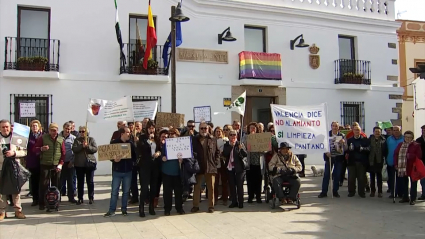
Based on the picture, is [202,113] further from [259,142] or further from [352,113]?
[352,113]

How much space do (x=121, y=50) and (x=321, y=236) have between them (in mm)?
9336

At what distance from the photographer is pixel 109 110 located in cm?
837

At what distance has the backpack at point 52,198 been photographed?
7816 mm

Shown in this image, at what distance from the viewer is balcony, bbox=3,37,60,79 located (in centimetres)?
1221

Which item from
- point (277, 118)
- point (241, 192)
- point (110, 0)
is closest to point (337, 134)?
point (277, 118)

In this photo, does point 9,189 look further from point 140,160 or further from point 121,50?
point 121,50

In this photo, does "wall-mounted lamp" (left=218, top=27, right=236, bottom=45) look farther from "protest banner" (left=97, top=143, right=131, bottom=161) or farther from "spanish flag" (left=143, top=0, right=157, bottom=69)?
"protest banner" (left=97, top=143, right=131, bottom=161)

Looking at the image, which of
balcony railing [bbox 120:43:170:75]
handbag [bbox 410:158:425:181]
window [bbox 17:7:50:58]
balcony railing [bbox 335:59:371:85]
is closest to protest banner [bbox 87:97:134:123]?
balcony railing [bbox 120:43:170:75]

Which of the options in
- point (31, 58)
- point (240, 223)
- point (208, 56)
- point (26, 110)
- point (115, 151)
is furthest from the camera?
point (208, 56)

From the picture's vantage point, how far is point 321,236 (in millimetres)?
6070

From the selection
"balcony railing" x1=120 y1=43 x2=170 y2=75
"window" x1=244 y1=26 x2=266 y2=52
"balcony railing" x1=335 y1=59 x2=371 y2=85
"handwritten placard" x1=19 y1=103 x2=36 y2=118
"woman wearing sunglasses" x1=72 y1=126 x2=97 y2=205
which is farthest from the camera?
"balcony railing" x1=335 y1=59 x2=371 y2=85

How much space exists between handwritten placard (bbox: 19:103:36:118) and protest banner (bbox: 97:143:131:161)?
18.1ft

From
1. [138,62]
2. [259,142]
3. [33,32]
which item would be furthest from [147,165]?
[33,32]

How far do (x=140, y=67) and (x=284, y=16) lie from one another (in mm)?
6132
